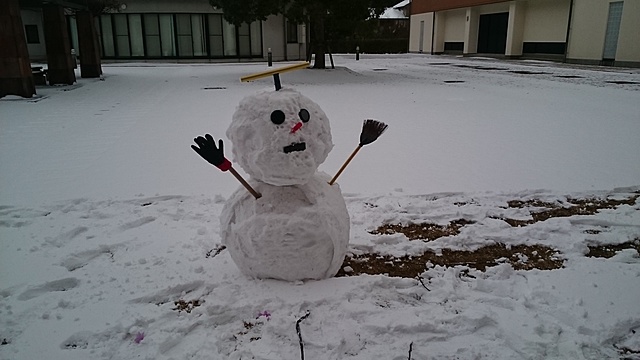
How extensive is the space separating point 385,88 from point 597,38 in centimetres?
1342

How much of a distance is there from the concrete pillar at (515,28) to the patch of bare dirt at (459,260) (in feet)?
89.0

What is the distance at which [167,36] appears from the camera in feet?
92.7

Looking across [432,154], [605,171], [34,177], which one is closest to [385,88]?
[432,154]

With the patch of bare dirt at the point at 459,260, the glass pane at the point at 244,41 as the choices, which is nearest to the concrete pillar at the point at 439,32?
the glass pane at the point at 244,41

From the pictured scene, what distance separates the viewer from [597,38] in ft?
69.8

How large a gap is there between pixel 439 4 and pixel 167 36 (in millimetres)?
19878

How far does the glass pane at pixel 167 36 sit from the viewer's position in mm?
27797

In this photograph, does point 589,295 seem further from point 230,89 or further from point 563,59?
point 563,59

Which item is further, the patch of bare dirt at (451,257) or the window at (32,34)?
the window at (32,34)

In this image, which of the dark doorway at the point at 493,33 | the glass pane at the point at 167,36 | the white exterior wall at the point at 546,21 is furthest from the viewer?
the dark doorway at the point at 493,33

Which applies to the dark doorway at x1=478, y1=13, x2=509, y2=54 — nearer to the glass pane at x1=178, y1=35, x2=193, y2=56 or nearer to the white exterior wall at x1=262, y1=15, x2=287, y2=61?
the white exterior wall at x1=262, y1=15, x2=287, y2=61

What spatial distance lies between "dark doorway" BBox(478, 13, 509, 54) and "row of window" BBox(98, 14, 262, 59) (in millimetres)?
15559

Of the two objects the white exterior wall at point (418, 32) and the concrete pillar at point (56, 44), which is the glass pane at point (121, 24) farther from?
the white exterior wall at point (418, 32)

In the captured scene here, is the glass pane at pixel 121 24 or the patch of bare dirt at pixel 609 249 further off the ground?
the glass pane at pixel 121 24
